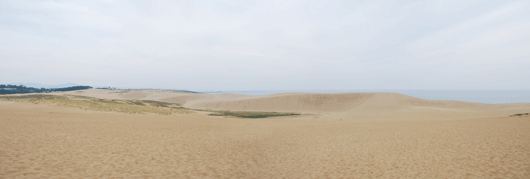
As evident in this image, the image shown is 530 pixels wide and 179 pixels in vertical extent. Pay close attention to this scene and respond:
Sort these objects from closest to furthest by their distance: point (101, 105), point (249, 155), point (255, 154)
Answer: point (249, 155) < point (255, 154) < point (101, 105)

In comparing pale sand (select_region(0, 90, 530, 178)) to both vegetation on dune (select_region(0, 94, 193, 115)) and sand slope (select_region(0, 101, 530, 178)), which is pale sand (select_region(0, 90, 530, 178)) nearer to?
sand slope (select_region(0, 101, 530, 178))

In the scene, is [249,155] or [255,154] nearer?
[249,155]

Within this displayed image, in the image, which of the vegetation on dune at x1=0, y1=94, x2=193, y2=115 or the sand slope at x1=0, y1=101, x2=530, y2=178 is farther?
the vegetation on dune at x1=0, y1=94, x2=193, y2=115

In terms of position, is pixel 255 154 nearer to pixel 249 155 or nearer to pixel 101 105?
pixel 249 155

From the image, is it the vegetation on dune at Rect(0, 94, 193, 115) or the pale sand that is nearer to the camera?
the pale sand

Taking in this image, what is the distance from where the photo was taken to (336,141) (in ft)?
43.7

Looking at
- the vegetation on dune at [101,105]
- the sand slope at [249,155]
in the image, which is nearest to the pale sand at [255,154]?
the sand slope at [249,155]

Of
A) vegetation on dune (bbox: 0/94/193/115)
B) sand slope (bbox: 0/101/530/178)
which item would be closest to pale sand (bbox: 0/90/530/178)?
sand slope (bbox: 0/101/530/178)

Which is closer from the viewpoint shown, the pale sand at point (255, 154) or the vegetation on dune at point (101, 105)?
the pale sand at point (255, 154)

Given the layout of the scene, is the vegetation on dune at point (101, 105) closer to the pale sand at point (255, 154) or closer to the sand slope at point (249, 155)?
the sand slope at point (249, 155)

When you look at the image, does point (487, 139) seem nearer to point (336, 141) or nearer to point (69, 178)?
point (336, 141)

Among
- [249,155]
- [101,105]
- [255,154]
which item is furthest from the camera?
[101,105]

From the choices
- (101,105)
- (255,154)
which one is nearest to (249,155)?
(255,154)

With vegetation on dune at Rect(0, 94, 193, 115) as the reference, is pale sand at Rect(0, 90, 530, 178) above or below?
below
